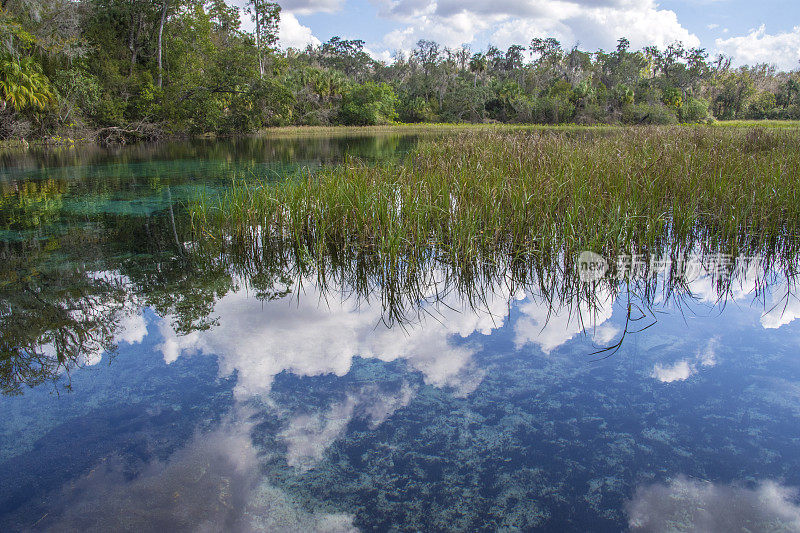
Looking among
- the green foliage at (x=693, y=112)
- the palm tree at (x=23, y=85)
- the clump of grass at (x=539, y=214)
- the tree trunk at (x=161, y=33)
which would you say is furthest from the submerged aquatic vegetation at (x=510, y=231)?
the green foliage at (x=693, y=112)

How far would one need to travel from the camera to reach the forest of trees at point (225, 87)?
19438 millimetres

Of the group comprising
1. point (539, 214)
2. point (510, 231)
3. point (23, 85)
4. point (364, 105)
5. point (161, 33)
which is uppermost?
point (161, 33)

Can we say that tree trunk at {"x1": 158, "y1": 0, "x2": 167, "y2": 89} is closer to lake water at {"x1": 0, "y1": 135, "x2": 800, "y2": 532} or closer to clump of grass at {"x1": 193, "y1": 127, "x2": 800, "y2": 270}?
clump of grass at {"x1": 193, "y1": 127, "x2": 800, "y2": 270}

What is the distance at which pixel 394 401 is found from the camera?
248cm

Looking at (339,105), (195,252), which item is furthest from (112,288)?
(339,105)

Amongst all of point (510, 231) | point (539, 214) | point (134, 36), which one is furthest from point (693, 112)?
point (510, 231)

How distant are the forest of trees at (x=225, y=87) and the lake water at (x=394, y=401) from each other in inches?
735

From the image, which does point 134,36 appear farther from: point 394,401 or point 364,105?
point 394,401

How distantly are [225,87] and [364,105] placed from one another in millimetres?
11667

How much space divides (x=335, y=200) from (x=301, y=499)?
350 centimetres
